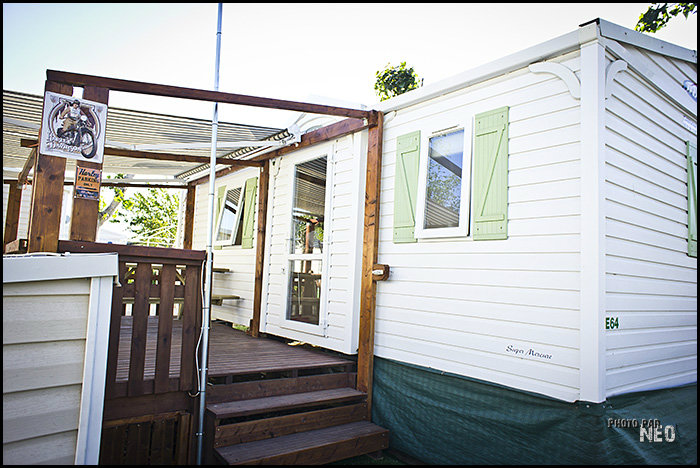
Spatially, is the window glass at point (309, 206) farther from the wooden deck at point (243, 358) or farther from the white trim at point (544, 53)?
the white trim at point (544, 53)

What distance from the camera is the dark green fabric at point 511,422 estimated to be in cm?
293

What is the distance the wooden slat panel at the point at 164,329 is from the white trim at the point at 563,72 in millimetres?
2883

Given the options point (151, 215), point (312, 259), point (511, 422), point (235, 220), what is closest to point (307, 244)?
point (312, 259)

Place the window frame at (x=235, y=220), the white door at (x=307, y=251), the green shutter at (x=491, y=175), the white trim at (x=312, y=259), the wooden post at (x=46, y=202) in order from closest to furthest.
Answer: the wooden post at (x=46, y=202) < the green shutter at (x=491, y=175) < the white trim at (x=312, y=259) < the white door at (x=307, y=251) < the window frame at (x=235, y=220)

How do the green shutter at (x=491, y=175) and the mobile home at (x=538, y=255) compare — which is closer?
the mobile home at (x=538, y=255)

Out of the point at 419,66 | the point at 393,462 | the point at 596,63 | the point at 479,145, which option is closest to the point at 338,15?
the point at 479,145

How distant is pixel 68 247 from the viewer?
9.32 feet

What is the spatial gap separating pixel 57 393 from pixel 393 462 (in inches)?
99.9

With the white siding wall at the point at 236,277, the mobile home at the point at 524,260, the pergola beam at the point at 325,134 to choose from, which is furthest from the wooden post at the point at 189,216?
the mobile home at the point at 524,260

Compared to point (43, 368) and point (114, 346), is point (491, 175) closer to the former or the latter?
point (114, 346)

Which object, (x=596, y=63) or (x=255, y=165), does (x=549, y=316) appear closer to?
(x=596, y=63)

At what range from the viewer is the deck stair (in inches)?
129

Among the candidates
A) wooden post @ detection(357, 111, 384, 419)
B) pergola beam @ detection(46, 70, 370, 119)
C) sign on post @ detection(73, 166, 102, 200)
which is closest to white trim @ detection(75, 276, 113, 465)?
sign on post @ detection(73, 166, 102, 200)

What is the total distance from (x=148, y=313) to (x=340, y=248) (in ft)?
7.08
